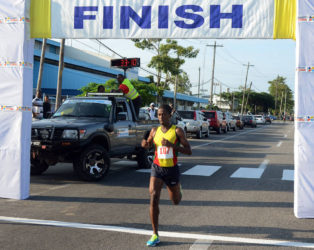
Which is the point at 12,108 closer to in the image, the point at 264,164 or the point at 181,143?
the point at 181,143

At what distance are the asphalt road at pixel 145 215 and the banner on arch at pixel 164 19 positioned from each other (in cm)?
306

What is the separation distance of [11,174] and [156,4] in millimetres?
4117

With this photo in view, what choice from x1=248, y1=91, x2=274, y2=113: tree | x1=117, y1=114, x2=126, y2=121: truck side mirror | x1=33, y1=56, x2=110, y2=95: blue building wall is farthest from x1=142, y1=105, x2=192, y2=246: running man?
x1=248, y1=91, x2=274, y2=113: tree

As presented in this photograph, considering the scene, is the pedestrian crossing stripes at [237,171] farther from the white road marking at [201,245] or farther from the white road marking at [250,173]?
the white road marking at [201,245]

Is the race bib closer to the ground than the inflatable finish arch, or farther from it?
closer to the ground

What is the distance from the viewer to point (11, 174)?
8.12 metres

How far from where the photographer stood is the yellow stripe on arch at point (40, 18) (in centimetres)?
831

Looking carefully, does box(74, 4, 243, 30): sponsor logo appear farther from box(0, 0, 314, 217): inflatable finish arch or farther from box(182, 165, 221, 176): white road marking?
box(182, 165, 221, 176): white road marking

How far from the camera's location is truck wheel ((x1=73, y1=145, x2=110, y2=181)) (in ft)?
32.3

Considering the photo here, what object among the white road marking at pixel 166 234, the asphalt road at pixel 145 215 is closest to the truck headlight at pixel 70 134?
the asphalt road at pixel 145 215

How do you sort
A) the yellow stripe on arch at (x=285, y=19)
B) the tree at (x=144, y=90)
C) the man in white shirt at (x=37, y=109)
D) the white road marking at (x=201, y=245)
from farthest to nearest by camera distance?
the tree at (x=144, y=90)
the man in white shirt at (x=37, y=109)
the yellow stripe on arch at (x=285, y=19)
the white road marking at (x=201, y=245)

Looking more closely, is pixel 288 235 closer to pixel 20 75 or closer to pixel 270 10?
pixel 270 10

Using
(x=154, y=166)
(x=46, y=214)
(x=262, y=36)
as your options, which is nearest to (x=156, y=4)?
(x=262, y=36)

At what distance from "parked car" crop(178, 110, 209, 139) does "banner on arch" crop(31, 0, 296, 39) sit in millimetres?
18625
